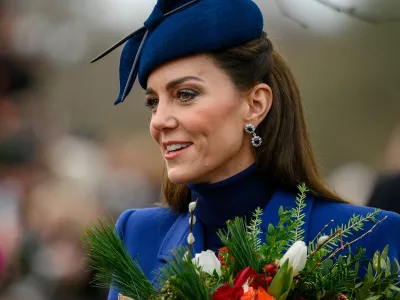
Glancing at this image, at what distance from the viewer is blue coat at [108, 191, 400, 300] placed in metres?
2.55

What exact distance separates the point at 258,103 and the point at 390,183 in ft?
3.93

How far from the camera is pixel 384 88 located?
4.29m

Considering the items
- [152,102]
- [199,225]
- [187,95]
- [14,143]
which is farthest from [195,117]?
[14,143]

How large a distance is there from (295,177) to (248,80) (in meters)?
0.31

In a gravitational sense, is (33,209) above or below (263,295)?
below

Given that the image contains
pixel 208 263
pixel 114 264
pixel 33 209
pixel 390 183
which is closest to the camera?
pixel 208 263

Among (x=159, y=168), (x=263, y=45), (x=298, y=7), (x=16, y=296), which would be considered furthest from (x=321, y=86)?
(x=16, y=296)

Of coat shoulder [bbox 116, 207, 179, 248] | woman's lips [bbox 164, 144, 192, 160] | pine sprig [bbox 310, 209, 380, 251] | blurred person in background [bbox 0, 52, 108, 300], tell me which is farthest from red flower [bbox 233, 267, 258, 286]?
blurred person in background [bbox 0, 52, 108, 300]

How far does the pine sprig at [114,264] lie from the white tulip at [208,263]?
0.14m

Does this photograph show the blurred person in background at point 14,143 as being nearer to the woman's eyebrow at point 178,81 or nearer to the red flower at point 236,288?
the woman's eyebrow at point 178,81

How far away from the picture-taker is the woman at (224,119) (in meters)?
2.61

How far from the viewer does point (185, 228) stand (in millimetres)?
2812

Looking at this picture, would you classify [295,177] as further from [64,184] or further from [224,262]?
[64,184]

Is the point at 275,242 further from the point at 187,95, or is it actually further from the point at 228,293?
the point at 187,95
